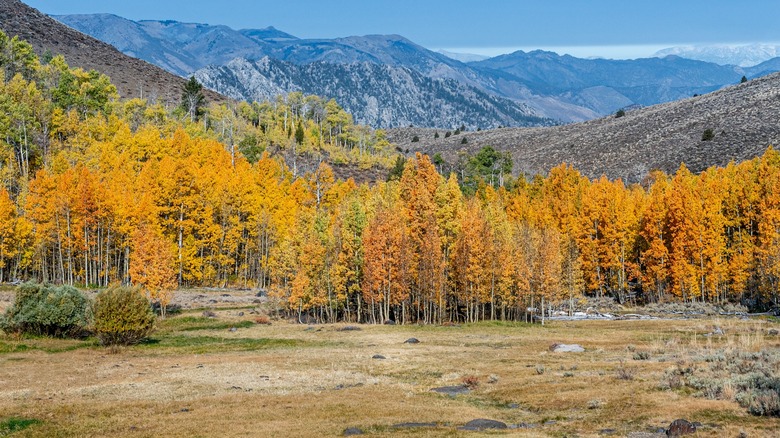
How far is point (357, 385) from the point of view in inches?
1455

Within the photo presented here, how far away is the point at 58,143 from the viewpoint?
115312 mm

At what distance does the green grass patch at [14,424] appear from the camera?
26.7 meters

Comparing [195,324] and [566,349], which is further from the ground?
[195,324]

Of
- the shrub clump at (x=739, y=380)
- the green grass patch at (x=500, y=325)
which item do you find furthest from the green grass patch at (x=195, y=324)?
the shrub clump at (x=739, y=380)

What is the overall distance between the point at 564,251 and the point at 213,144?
2734 inches

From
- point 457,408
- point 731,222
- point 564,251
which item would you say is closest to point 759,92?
point 731,222

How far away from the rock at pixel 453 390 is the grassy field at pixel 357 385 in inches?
21.5

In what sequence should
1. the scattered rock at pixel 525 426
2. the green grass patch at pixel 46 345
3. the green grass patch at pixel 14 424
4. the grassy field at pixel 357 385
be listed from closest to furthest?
the scattered rock at pixel 525 426, the grassy field at pixel 357 385, the green grass patch at pixel 14 424, the green grass patch at pixel 46 345

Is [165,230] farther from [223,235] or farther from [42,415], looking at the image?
[42,415]

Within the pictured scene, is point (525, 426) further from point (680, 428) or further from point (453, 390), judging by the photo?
point (453, 390)

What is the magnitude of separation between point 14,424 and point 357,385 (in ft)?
56.1

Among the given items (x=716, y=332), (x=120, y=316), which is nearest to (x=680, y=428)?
(x=716, y=332)

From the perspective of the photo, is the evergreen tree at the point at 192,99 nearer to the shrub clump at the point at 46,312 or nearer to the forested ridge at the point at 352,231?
the forested ridge at the point at 352,231

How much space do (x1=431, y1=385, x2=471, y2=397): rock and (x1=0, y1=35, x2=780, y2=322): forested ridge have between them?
35.8 m
